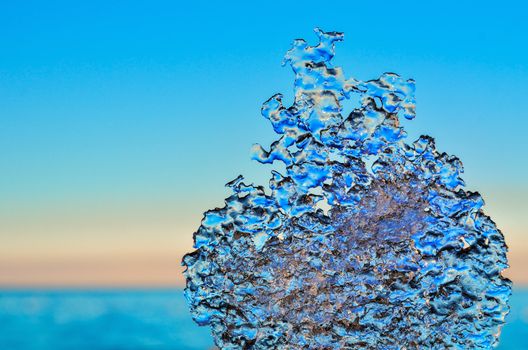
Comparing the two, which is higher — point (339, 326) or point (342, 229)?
point (342, 229)

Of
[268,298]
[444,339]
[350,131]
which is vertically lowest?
[444,339]

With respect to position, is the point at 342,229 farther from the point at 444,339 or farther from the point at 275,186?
the point at 444,339

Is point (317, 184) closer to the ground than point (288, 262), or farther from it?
farther from it

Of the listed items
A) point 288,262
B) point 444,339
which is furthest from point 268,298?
point 444,339

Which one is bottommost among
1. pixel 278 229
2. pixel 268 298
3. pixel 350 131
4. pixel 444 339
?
pixel 444 339

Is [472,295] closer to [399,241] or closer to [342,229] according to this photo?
[399,241]

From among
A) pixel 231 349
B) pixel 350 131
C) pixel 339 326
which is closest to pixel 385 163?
pixel 350 131
